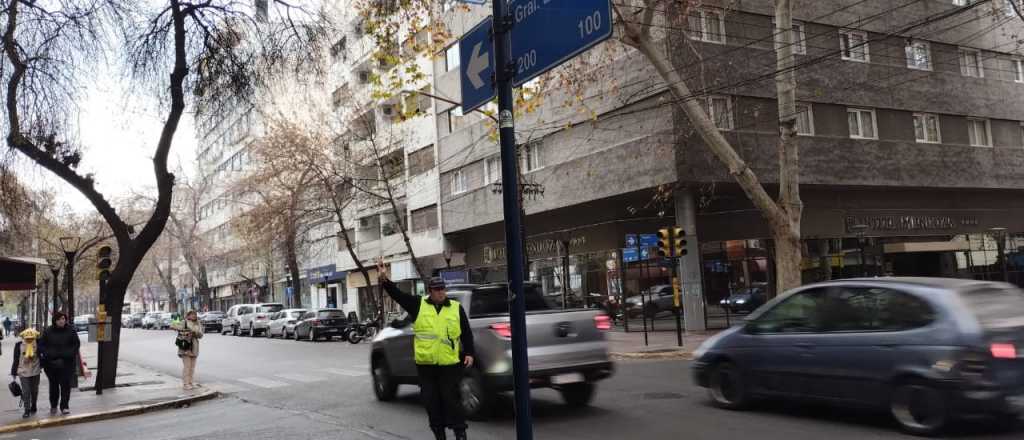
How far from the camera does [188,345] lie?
1542 cm

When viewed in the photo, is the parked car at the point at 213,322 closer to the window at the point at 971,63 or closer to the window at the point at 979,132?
the window at the point at 979,132

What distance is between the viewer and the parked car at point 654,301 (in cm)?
2611

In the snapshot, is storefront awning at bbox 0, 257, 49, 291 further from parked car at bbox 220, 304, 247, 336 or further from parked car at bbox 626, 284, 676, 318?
parked car at bbox 220, 304, 247, 336

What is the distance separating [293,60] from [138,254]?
5.48m

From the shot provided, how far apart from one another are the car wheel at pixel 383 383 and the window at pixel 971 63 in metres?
28.5

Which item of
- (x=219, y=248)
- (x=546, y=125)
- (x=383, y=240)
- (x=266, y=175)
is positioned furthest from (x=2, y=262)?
(x=219, y=248)

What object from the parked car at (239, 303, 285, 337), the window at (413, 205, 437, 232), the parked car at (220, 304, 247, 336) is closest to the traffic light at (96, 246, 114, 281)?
the window at (413, 205, 437, 232)

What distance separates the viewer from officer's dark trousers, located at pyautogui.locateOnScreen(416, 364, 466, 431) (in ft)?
23.2

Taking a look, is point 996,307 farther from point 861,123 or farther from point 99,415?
point 861,123

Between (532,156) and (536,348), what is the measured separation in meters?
20.8

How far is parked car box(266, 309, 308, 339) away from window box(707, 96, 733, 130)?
21199mm

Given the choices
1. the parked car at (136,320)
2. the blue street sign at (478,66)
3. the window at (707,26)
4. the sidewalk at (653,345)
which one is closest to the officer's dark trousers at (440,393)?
the blue street sign at (478,66)

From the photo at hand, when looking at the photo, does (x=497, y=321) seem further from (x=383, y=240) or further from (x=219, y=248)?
(x=219, y=248)

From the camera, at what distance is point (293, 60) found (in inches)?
599
